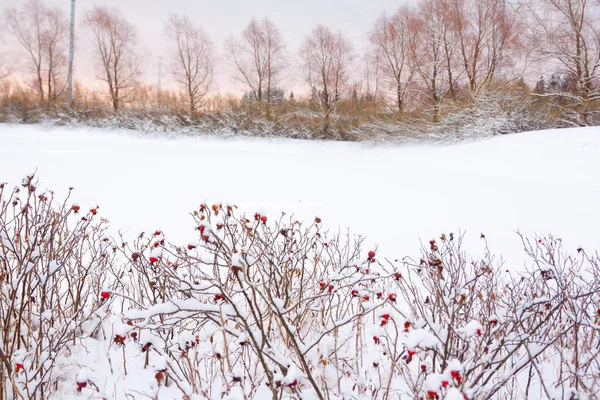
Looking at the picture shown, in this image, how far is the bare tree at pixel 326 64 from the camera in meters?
16.8

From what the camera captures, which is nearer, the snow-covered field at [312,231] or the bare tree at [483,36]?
the snow-covered field at [312,231]

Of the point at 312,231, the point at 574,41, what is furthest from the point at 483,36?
the point at 312,231

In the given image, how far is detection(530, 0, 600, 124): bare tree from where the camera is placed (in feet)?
37.7

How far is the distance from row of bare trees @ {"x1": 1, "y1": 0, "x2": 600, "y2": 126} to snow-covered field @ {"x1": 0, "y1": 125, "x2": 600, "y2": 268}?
4102 mm

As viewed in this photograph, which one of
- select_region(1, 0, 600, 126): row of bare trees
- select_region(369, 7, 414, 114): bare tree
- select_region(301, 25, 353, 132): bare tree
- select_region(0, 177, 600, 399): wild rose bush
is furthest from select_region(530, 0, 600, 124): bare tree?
select_region(0, 177, 600, 399): wild rose bush

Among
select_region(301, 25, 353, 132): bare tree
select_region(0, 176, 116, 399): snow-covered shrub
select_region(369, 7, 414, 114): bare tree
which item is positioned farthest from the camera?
select_region(301, 25, 353, 132): bare tree

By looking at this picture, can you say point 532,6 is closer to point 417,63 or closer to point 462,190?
Answer: point 417,63

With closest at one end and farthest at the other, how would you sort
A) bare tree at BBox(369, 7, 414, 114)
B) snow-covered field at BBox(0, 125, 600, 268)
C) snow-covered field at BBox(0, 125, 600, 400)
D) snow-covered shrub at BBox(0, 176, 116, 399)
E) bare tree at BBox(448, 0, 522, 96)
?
1. snow-covered shrub at BBox(0, 176, 116, 399)
2. snow-covered field at BBox(0, 125, 600, 400)
3. snow-covered field at BBox(0, 125, 600, 268)
4. bare tree at BBox(448, 0, 522, 96)
5. bare tree at BBox(369, 7, 414, 114)

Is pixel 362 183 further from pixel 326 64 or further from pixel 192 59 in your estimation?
pixel 192 59

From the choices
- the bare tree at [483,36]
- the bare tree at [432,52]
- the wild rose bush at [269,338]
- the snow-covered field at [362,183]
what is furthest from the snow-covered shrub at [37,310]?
the bare tree at [432,52]

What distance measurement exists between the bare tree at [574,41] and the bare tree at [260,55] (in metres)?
12.0

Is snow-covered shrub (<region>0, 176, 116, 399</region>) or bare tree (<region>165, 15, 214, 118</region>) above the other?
bare tree (<region>165, 15, 214, 118</region>)

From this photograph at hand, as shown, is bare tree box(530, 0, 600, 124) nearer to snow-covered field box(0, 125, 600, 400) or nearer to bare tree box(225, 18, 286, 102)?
snow-covered field box(0, 125, 600, 400)

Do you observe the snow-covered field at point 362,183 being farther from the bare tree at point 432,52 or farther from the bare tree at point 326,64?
the bare tree at point 326,64
